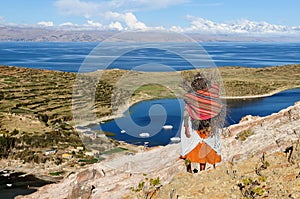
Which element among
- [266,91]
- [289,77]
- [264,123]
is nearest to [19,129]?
[264,123]

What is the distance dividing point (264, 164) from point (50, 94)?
5671 centimetres

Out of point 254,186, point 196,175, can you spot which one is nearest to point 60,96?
point 196,175

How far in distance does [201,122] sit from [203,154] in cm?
107

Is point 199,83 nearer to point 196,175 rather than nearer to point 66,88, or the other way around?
point 196,175

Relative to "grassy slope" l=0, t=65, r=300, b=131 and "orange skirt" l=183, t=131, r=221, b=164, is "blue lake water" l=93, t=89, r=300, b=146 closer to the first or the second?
"grassy slope" l=0, t=65, r=300, b=131

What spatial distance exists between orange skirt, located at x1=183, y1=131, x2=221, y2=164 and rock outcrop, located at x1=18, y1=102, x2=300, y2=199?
556mm

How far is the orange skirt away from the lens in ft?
27.3

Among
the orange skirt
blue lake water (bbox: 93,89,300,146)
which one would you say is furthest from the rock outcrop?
blue lake water (bbox: 93,89,300,146)

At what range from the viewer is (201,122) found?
7.81 meters

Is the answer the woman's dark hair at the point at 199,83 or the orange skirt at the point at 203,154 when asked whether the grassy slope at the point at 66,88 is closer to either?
the orange skirt at the point at 203,154

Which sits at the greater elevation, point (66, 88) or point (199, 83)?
point (199, 83)

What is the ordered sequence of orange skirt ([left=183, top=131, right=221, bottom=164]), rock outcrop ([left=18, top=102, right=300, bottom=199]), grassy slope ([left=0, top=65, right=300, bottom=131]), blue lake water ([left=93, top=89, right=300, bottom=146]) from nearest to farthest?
orange skirt ([left=183, top=131, right=221, bottom=164]), rock outcrop ([left=18, top=102, right=300, bottom=199]), blue lake water ([left=93, top=89, right=300, bottom=146]), grassy slope ([left=0, top=65, right=300, bottom=131])

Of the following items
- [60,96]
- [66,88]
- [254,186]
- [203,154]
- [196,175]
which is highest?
[203,154]

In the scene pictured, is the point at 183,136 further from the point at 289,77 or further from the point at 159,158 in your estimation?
the point at 289,77
